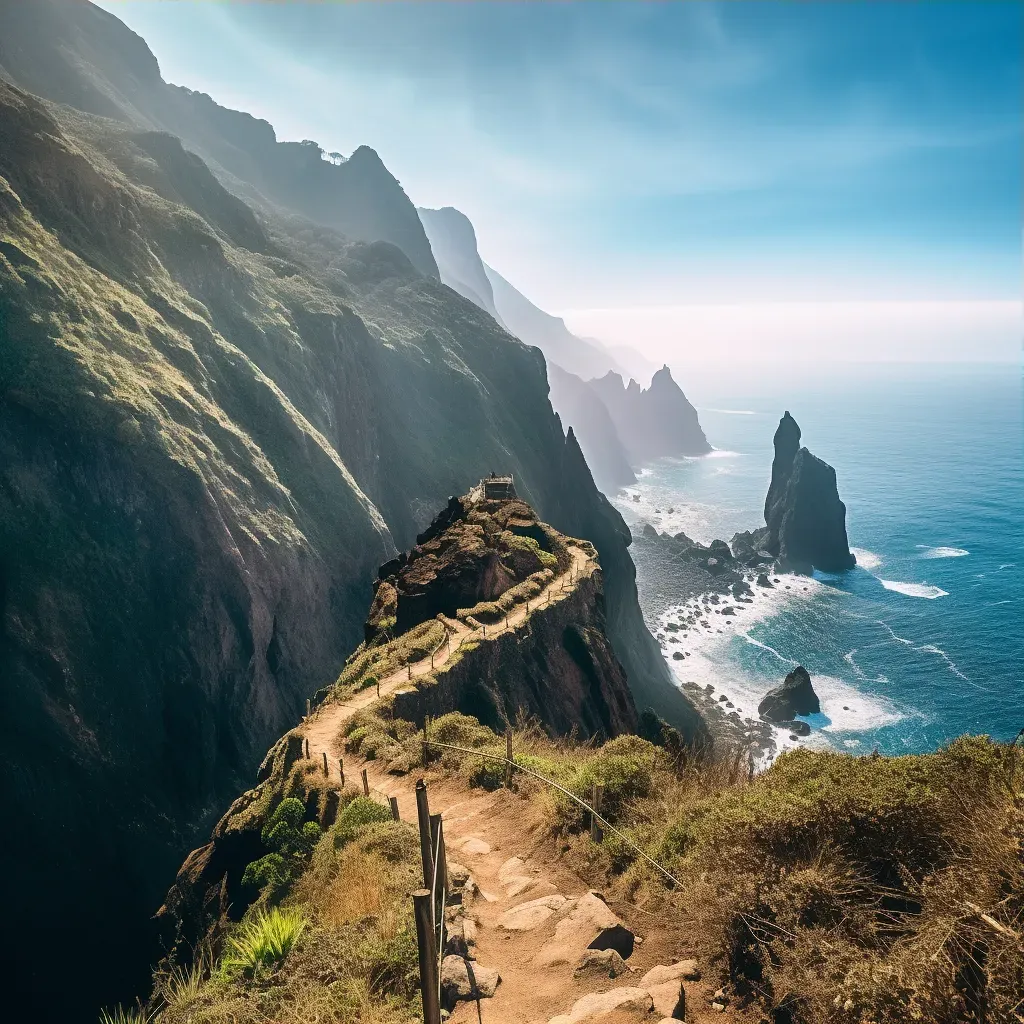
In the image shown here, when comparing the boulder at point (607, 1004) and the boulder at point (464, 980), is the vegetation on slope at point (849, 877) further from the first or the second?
the boulder at point (464, 980)

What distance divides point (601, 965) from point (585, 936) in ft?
1.88

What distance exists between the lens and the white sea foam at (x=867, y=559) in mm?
101919

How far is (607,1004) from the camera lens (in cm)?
630

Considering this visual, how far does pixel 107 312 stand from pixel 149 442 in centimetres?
1281

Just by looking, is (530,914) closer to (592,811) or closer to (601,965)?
(601,965)

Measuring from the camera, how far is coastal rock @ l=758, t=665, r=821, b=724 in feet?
197

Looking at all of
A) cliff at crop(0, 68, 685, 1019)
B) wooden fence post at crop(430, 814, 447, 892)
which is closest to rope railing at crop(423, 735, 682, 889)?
wooden fence post at crop(430, 814, 447, 892)

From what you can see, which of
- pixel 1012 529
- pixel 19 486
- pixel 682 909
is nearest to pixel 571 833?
pixel 682 909

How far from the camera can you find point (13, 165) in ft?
155

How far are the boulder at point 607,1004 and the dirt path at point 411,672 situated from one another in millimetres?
11608

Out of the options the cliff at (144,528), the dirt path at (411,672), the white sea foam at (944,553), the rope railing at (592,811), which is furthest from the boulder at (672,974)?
the white sea foam at (944,553)

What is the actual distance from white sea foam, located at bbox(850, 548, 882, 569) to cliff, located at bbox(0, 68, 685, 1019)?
46.8 metres

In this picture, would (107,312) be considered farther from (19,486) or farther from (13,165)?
(19,486)

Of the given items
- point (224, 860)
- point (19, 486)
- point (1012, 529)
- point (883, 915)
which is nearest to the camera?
point (883, 915)
